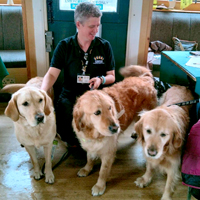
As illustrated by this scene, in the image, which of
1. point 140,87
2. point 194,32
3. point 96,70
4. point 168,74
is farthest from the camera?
point 194,32

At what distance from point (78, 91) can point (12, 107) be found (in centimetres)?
76

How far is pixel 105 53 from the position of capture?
2.05m

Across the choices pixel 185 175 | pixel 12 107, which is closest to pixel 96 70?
pixel 12 107

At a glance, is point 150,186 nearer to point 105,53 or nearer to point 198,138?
point 198,138

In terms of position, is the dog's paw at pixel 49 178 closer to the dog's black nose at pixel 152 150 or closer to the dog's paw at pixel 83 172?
the dog's paw at pixel 83 172

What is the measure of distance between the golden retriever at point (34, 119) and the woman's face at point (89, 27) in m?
0.66

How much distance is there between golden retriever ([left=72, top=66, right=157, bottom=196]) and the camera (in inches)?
54.4

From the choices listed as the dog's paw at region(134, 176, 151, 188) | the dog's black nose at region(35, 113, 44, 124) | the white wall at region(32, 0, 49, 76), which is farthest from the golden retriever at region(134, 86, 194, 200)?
the white wall at region(32, 0, 49, 76)

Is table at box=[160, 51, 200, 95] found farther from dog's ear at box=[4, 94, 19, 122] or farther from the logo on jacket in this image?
dog's ear at box=[4, 94, 19, 122]

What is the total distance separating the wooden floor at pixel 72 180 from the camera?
155 centimetres

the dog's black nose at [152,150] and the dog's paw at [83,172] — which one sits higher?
the dog's black nose at [152,150]

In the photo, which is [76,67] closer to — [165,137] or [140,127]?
[140,127]

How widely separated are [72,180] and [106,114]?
0.68m

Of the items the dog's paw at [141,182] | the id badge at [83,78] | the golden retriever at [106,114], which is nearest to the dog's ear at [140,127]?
the golden retriever at [106,114]
